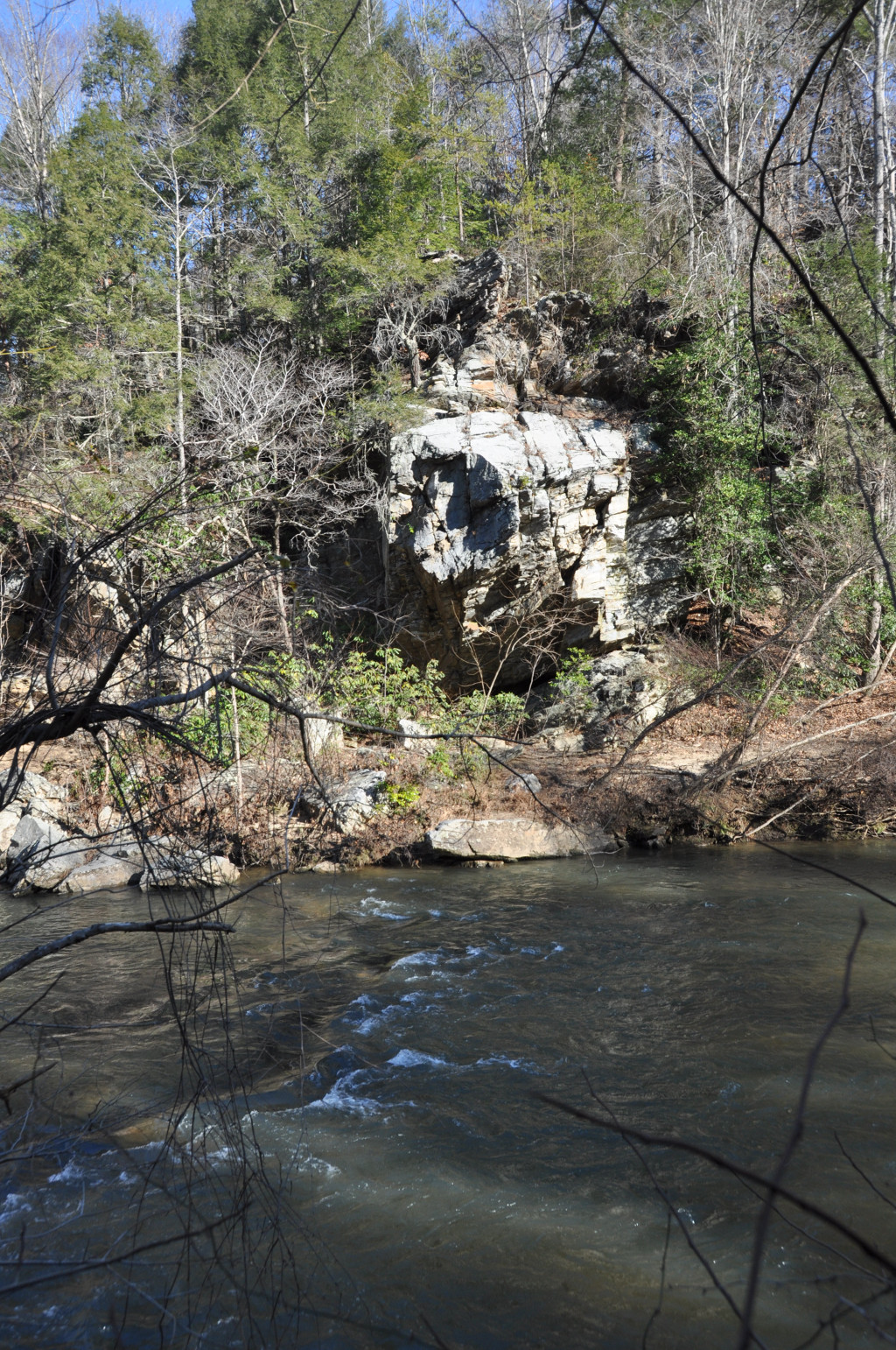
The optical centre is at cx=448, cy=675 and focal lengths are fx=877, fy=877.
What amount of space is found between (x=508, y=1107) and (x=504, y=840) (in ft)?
19.2

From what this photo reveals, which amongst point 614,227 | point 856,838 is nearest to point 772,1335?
point 856,838

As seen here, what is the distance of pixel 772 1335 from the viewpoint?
3346 mm

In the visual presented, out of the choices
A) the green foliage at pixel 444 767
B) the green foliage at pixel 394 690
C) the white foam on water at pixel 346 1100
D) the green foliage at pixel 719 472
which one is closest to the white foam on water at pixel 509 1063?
the white foam on water at pixel 346 1100

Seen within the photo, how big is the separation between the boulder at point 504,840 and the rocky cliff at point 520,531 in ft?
14.3

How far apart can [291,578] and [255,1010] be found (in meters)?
4.45

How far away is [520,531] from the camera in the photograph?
14.6m

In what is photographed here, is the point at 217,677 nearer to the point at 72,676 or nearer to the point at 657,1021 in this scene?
the point at 72,676

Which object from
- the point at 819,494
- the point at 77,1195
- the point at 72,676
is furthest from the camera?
the point at 819,494

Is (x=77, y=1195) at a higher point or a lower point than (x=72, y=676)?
lower

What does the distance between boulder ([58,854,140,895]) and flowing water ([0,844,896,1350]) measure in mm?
877

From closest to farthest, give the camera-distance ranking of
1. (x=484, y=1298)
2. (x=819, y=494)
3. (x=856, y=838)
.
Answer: (x=484, y=1298) < (x=856, y=838) < (x=819, y=494)

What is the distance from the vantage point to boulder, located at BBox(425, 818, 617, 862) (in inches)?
428

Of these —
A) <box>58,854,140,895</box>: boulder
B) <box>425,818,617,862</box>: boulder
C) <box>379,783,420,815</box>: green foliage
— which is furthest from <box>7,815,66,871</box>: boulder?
<box>425,818,617,862</box>: boulder

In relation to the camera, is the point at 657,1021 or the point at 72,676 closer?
the point at 72,676
